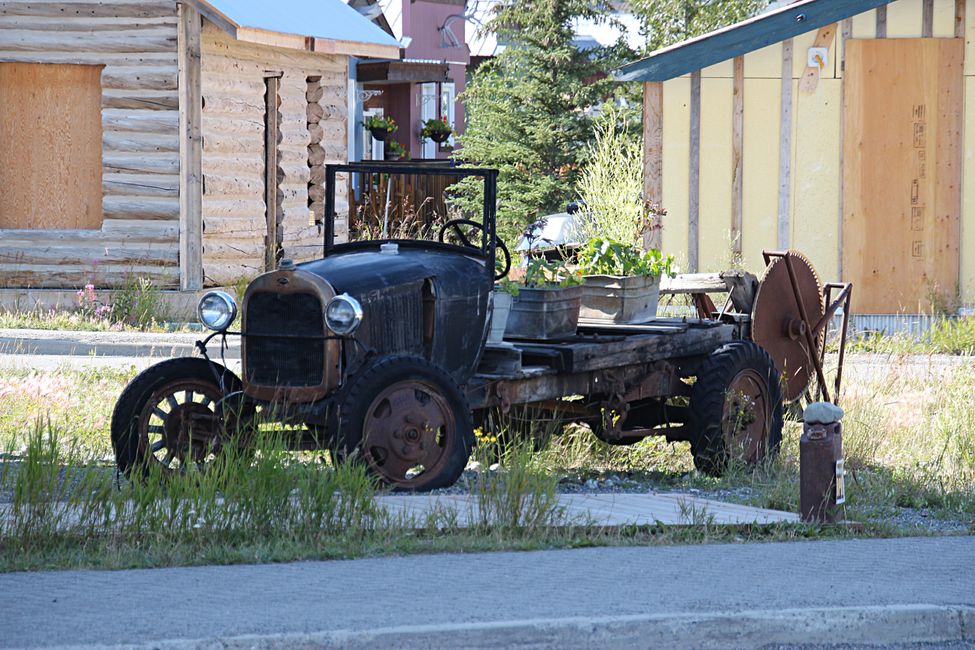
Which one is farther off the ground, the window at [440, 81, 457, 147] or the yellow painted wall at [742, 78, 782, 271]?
the window at [440, 81, 457, 147]

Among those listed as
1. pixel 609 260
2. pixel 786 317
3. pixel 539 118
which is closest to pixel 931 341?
pixel 786 317

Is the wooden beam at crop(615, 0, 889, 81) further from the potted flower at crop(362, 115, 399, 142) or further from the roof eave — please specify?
the potted flower at crop(362, 115, 399, 142)

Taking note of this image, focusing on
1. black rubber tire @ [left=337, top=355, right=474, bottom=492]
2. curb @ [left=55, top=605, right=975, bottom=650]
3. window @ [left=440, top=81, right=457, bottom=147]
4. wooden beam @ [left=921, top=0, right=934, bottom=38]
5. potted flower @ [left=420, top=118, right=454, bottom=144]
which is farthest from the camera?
window @ [left=440, top=81, right=457, bottom=147]

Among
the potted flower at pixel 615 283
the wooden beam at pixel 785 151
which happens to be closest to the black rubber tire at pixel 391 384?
the potted flower at pixel 615 283

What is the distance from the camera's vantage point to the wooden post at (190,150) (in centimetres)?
1599

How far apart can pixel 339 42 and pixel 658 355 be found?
390 inches

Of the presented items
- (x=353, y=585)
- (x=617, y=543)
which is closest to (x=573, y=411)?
(x=617, y=543)

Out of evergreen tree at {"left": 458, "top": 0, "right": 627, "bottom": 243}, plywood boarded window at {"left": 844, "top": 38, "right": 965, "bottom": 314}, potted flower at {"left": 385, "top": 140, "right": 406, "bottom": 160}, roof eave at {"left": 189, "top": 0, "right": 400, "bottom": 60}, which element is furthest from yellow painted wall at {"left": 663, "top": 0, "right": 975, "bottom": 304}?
evergreen tree at {"left": 458, "top": 0, "right": 627, "bottom": 243}

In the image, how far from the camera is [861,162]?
614 inches

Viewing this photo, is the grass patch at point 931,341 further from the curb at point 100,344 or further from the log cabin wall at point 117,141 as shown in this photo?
the log cabin wall at point 117,141

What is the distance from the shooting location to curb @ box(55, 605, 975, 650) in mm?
5066

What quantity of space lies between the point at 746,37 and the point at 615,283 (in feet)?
22.0

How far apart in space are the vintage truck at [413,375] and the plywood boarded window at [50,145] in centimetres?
759

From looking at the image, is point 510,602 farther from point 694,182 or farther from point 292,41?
point 292,41
